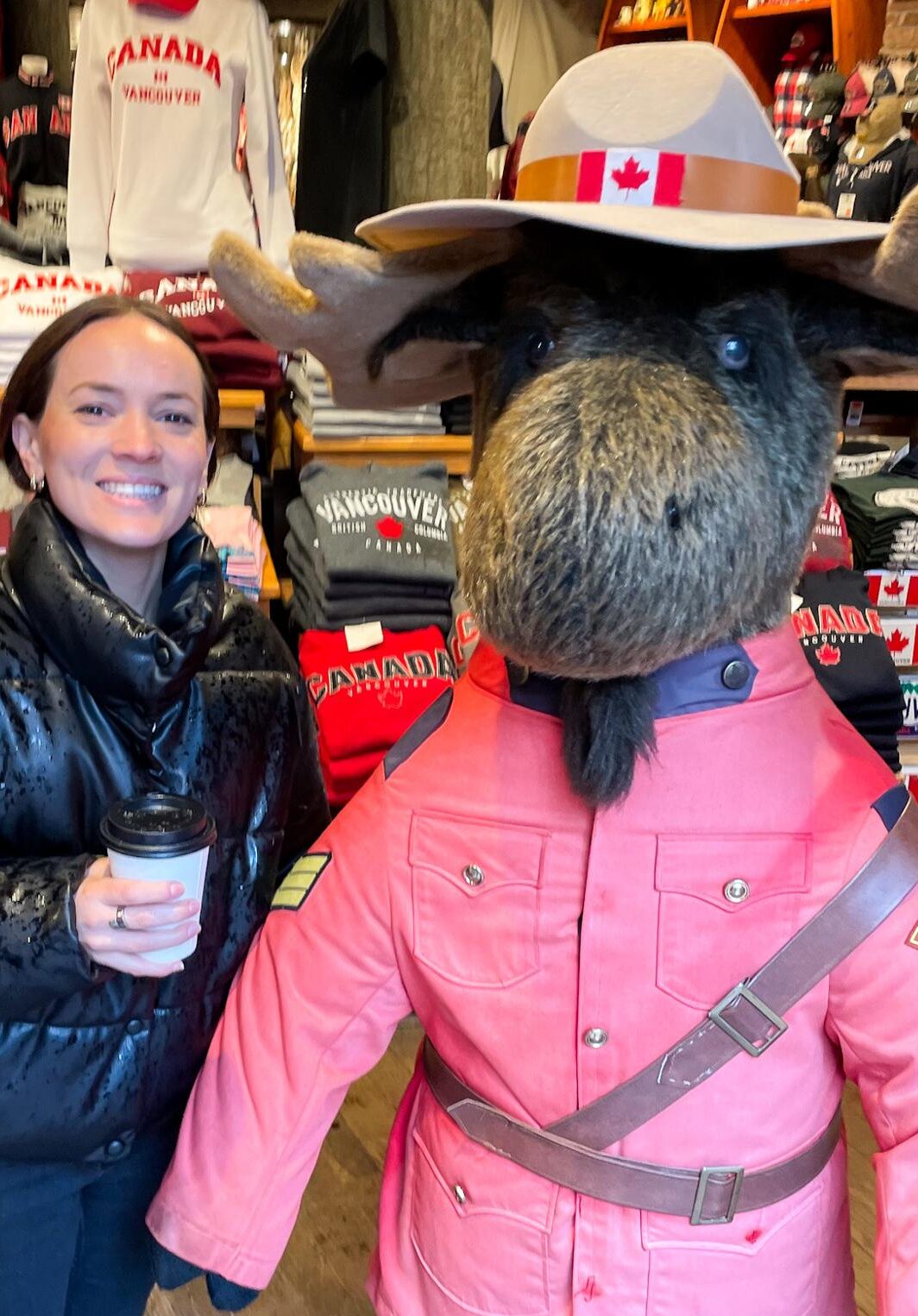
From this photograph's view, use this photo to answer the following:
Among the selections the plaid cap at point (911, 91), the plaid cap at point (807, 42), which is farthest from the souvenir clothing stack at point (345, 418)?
the plaid cap at point (807, 42)

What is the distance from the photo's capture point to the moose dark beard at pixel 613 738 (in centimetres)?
77

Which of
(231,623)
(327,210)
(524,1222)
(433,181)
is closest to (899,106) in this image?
(433,181)

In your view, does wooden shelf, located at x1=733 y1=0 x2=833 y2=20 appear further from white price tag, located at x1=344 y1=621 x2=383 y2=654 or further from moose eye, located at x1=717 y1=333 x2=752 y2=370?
moose eye, located at x1=717 y1=333 x2=752 y2=370

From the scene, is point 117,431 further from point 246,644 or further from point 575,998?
point 575,998

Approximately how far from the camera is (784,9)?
10.6 ft

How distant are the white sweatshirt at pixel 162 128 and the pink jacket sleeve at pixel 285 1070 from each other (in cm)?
193

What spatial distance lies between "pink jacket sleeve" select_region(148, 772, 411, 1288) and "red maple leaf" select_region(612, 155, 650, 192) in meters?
0.51

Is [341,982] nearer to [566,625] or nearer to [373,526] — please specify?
[566,625]

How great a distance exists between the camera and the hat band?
749 mm

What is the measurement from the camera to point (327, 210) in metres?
2.72

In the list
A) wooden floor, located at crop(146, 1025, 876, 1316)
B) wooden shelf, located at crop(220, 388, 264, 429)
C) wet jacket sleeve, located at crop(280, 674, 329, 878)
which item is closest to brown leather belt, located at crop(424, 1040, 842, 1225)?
wet jacket sleeve, located at crop(280, 674, 329, 878)

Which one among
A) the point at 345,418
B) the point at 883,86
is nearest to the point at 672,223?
the point at 345,418

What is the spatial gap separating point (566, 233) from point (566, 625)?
0.32 metres

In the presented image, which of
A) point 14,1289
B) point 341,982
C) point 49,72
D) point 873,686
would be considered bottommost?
point 14,1289
